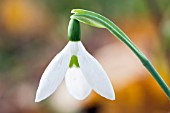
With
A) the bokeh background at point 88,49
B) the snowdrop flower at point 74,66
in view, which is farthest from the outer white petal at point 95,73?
the bokeh background at point 88,49

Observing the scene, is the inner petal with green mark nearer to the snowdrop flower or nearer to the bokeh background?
the snowdrop flower

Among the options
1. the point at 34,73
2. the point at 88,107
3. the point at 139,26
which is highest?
the point at 139,26

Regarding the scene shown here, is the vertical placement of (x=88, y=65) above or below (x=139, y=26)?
below

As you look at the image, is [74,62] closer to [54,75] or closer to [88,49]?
[54,75]

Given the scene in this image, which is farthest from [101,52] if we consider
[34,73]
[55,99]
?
[55,99]

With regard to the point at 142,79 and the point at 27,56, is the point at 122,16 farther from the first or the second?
the point at 142,79

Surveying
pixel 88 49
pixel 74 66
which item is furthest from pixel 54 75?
pixel 88 49

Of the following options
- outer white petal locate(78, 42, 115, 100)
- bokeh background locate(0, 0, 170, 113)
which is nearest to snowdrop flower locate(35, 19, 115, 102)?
outer white petal locate(78, 42, 115, 100)
